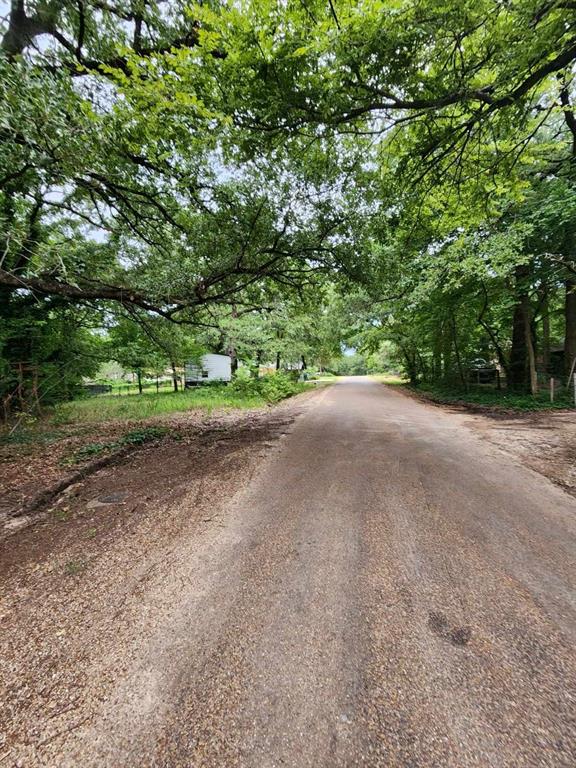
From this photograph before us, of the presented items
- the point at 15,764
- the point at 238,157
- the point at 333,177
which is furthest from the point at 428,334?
the point at 15,764

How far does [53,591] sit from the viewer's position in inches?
81.7

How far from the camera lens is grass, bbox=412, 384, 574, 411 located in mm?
8648

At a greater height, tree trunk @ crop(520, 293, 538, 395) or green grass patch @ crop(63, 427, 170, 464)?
tree trunk @ crop(520, 293, 538, 395)

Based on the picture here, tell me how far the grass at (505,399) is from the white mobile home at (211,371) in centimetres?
1335

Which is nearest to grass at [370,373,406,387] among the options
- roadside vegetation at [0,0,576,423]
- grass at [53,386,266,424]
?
roadside vegetation at [0,0,576,423]

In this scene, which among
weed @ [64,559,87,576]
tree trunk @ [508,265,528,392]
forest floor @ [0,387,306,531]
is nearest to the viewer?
weed @ [64,559,87,576]

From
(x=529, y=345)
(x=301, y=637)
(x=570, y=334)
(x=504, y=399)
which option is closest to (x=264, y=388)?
(x=504, y=399)

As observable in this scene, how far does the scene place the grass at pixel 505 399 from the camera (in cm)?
865

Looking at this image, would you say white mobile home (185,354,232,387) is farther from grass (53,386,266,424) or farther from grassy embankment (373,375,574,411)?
grassy embankment (373,375,574,411)

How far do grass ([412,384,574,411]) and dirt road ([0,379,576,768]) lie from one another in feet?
22.5

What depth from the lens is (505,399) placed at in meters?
10.0

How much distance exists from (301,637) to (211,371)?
2090 cm

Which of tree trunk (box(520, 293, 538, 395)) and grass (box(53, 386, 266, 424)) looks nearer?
grass (box(53, 386, 266, 424))

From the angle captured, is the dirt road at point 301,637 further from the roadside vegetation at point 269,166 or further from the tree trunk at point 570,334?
the tree trunk at point 570,334
